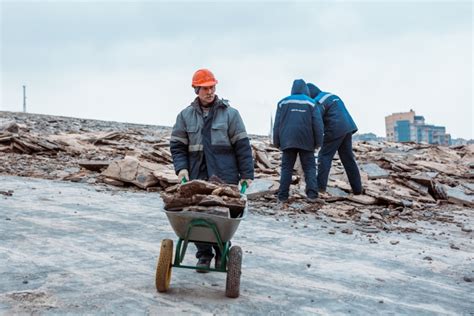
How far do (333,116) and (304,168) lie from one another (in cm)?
124

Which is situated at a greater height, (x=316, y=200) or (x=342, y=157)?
(x=342, y=157)

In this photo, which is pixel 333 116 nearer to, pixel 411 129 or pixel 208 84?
pixel 208 84

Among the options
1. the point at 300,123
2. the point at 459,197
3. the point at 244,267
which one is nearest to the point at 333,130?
the point at 300,123

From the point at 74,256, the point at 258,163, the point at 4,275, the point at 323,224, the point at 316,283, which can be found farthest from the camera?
the point at 258,163

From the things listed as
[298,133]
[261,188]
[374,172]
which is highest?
[298,133]

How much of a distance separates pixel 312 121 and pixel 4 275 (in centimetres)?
553

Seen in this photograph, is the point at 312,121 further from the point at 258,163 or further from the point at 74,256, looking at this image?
the point at 74,256

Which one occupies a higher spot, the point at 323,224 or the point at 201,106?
the point at 201,106

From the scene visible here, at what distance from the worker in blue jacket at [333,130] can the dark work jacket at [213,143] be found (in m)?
4.63

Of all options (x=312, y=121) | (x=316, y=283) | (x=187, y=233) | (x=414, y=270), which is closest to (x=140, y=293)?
(x=187, y=233)

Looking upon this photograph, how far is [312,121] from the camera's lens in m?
Answer: 8.49

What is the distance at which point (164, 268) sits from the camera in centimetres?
389

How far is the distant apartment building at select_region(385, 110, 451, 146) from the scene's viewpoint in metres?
73.8

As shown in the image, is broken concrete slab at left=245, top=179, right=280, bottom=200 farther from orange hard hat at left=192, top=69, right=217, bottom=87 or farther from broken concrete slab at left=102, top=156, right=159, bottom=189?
orange hard hat at left=192, top=69, right=217, bottom=87
